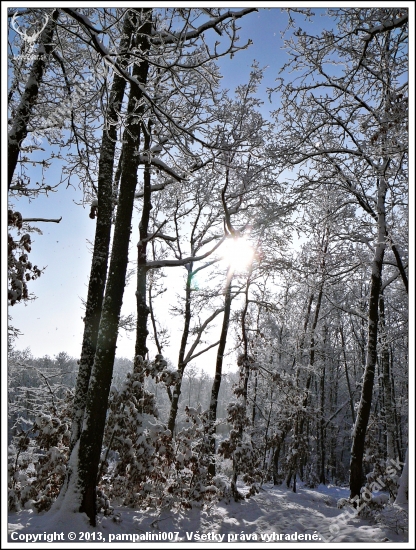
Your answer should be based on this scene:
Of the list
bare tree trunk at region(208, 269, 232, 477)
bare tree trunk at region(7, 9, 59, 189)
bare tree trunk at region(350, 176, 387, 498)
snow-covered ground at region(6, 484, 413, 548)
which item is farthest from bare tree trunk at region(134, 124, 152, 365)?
bare tree trunk at region(350, 176, 387, 498)

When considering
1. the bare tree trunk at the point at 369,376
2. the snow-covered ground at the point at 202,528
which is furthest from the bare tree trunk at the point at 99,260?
the bare tree trunk at the point at 369,376

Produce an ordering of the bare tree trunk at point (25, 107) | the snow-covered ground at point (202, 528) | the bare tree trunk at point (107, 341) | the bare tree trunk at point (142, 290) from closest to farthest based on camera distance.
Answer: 1. the snow-covered ground at point (202, 528)
2. the bare tree trunk at point (107, 341)
3. the bare tree trunk at point (25, 107)
4. the bare tree trunk at point (142, 290)

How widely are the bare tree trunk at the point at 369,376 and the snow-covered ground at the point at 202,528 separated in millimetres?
762

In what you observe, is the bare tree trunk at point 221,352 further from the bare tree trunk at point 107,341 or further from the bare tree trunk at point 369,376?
the bare tree trunk at point 107,341

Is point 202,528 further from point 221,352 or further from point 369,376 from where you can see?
point 221,352

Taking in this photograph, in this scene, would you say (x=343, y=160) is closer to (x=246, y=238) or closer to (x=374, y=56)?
(x=374, y=56)

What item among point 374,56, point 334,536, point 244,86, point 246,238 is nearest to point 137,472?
point 334,536

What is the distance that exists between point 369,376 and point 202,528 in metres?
4.64

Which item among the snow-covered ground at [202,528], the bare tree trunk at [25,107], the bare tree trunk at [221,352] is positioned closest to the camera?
the snow-covered ground at [202,528]

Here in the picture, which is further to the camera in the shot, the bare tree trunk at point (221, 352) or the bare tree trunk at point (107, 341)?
the bare tree trunk at point (221, 352)

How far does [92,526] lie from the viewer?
4.42 metres

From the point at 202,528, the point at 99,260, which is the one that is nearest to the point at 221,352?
the point at 202,528

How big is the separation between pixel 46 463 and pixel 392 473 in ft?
22.7

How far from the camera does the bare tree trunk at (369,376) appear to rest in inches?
297
